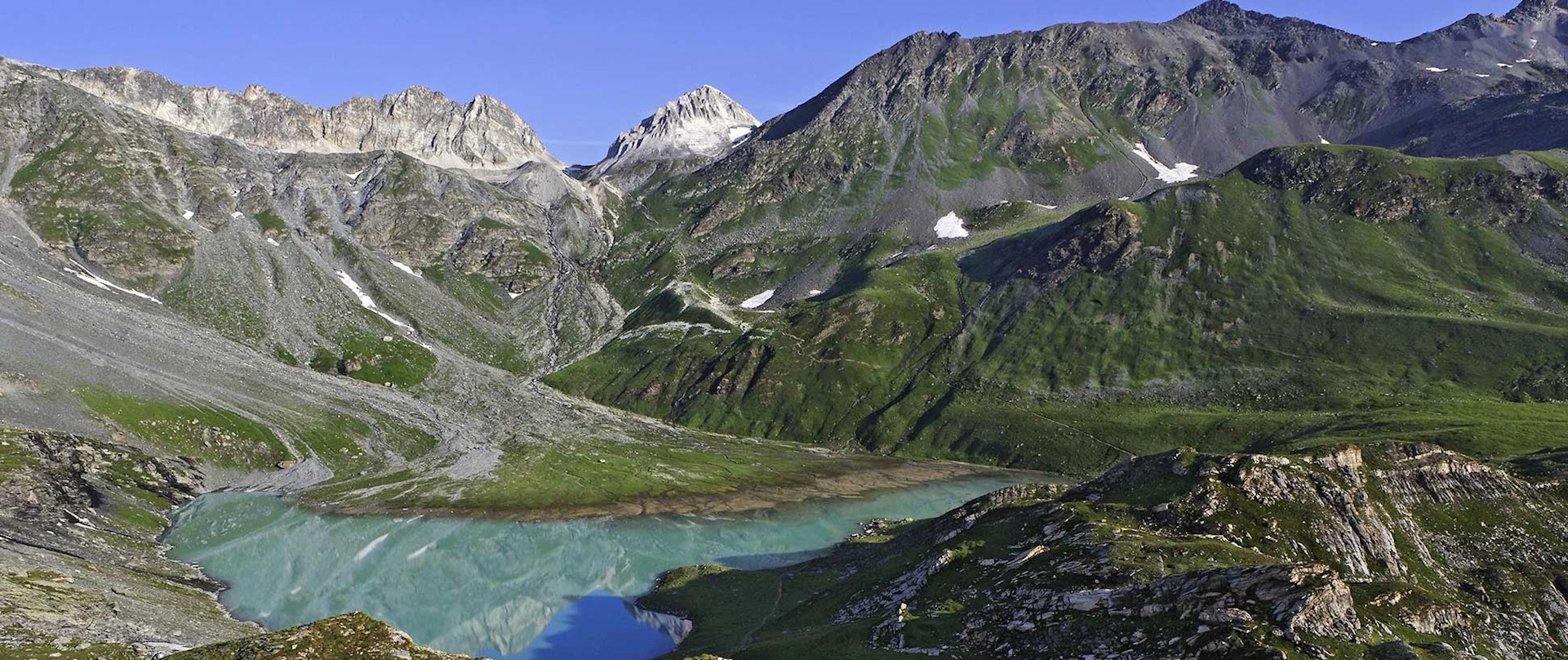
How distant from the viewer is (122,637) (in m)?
59.4

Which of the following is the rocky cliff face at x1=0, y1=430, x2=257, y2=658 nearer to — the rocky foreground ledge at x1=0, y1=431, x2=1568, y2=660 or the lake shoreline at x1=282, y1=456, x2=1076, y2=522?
the rocky foreground ledge at x1=0, y1=431, x2=1568, y2=660

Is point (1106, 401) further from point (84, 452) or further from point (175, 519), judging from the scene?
point (84, 452)

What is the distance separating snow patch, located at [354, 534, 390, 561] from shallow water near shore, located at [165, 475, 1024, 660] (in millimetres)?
380

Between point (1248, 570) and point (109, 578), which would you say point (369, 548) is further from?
point (1248, 570)

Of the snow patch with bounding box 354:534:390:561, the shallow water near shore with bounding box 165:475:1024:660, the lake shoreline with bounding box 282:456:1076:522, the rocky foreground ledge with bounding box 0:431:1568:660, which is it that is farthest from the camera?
the lake shoreline with bounding box 282:456:1076:522

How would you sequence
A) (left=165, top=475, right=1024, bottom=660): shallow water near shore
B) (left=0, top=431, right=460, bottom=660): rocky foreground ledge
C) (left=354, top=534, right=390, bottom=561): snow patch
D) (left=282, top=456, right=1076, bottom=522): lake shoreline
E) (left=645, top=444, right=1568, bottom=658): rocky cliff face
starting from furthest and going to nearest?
(left=282, top=456, right=1076, bottom=522): lake shoreline
(left=354, top=534, right=390, bottom=561): snow patch
(left=165, top=475, right=1024, bottom=660): shallow water near shore
(left=645, top=444, right=1568, bottom=658): rocky cliff face
(left=0, top=431, right=460, bottom=660): rocky foreground ledge

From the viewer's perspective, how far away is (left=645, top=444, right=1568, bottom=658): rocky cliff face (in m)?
37.0

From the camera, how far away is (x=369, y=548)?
413ft

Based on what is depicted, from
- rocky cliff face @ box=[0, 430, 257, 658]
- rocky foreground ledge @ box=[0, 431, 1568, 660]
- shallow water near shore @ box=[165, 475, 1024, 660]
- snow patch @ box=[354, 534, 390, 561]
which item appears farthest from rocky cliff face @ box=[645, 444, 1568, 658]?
snow patch @ box=[354, 534, 390, 561]

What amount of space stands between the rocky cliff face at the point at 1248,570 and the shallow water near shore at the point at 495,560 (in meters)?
25.8

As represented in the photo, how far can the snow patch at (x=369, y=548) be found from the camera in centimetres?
12169

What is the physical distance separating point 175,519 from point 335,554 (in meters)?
29.7

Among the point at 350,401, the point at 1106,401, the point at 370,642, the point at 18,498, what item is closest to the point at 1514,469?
A: the point at 370,642

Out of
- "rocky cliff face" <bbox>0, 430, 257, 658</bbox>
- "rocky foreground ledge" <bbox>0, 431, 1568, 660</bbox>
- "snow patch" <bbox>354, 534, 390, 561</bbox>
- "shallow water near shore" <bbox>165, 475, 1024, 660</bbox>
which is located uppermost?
"rocky foreground ledge" <bbox>0, 431, 1568, 660</bbox>
